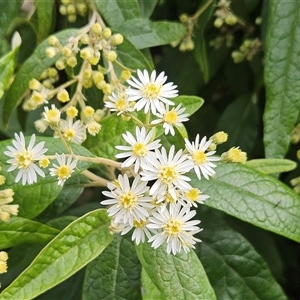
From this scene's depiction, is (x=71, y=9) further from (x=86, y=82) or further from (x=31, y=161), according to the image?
(x=31, y=161)

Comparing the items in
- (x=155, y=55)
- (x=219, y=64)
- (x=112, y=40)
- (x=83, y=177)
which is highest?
(x=155, y=55)

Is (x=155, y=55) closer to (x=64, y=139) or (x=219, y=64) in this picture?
(x=219, y=64)

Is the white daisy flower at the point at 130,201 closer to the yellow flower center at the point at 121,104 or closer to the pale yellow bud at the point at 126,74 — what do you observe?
the yellow flower center at the point at 121,104

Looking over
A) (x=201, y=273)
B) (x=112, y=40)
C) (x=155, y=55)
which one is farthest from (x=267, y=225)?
(x=155, y=55)

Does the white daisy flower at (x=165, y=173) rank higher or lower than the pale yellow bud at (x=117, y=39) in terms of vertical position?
lower

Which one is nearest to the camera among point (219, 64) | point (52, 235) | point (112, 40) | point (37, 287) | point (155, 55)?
point (37, 287)

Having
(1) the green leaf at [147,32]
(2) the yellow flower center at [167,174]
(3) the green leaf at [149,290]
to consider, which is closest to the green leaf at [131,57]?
(1) the green leaf at [147,32]

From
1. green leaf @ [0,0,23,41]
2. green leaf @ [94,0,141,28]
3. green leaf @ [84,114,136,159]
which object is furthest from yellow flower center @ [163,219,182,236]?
green leaf @ [0,0,23,41]
